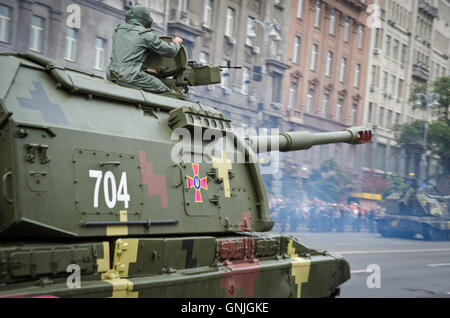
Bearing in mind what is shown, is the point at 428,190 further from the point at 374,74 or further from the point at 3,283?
the point at 3,283

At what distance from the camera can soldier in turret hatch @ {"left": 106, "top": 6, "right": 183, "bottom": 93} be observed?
24.9ft

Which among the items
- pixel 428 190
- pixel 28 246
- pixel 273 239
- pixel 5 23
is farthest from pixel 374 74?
pixel 28 246

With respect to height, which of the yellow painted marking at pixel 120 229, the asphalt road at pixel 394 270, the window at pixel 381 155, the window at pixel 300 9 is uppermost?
the window at pixel 300 9

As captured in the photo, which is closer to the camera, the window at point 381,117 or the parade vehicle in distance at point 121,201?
the parade vehicle in distance at point 121,201

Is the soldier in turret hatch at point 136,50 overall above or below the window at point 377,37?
below

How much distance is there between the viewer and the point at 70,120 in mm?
6234

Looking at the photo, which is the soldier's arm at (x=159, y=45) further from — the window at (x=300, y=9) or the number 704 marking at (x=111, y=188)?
the window at (x=300, y=9)

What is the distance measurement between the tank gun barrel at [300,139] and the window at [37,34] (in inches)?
521

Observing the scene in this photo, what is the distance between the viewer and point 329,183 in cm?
3138

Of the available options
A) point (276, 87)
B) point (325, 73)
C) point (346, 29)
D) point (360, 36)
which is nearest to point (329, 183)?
point (276, 87)

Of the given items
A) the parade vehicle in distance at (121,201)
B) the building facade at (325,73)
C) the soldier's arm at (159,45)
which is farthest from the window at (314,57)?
the soldier's arm at (159,45)

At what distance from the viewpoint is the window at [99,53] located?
22922 mm

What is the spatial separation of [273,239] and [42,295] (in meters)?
3.40

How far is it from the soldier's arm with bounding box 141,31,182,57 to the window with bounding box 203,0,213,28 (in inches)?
812
